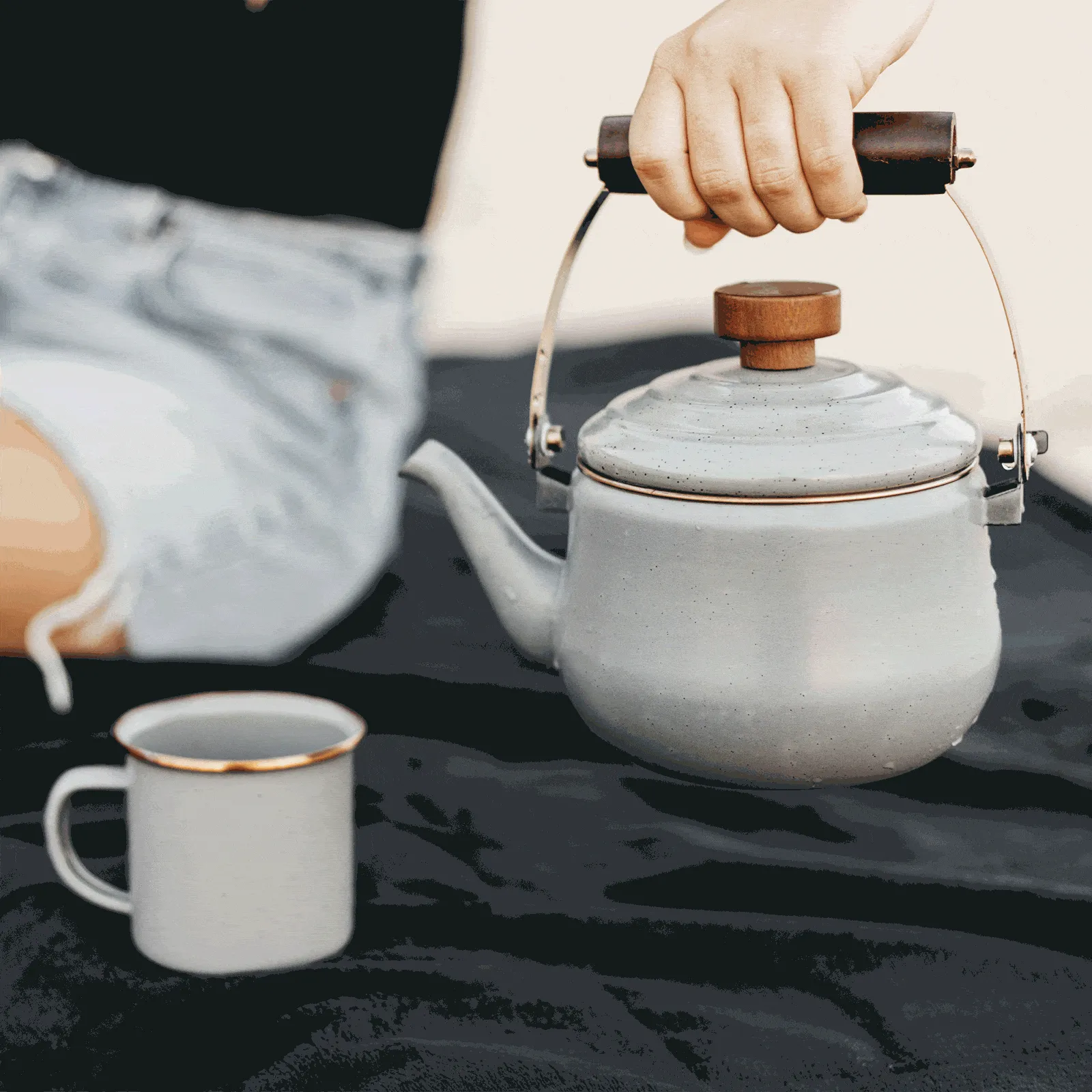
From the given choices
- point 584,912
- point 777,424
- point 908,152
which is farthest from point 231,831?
point 908,152

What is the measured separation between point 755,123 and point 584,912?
0.35 metres

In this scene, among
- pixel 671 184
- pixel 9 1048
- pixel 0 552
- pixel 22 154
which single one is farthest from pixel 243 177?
pixel 9 1048

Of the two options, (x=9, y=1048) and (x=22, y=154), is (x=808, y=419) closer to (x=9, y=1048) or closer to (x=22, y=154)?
(x=9, y=1048)

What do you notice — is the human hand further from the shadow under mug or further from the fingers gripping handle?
the shadow under mug

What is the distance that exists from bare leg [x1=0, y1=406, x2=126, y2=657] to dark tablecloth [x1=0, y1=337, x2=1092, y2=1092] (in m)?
0.04

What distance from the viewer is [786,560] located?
22.5 inches

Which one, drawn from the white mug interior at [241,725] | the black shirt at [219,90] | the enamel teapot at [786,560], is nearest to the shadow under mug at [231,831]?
the white mug interior at [241,725]

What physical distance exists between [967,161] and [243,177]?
676 mm

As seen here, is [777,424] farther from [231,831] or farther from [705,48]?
[231,831]

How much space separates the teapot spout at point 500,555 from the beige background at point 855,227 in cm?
50

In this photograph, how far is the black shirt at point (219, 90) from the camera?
110cm

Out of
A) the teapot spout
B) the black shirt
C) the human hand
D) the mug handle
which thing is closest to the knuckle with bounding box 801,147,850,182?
the human hand

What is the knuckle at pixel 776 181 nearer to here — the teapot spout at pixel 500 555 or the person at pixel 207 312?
the teapot spout at pixel 500 555

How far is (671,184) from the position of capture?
0.60m
